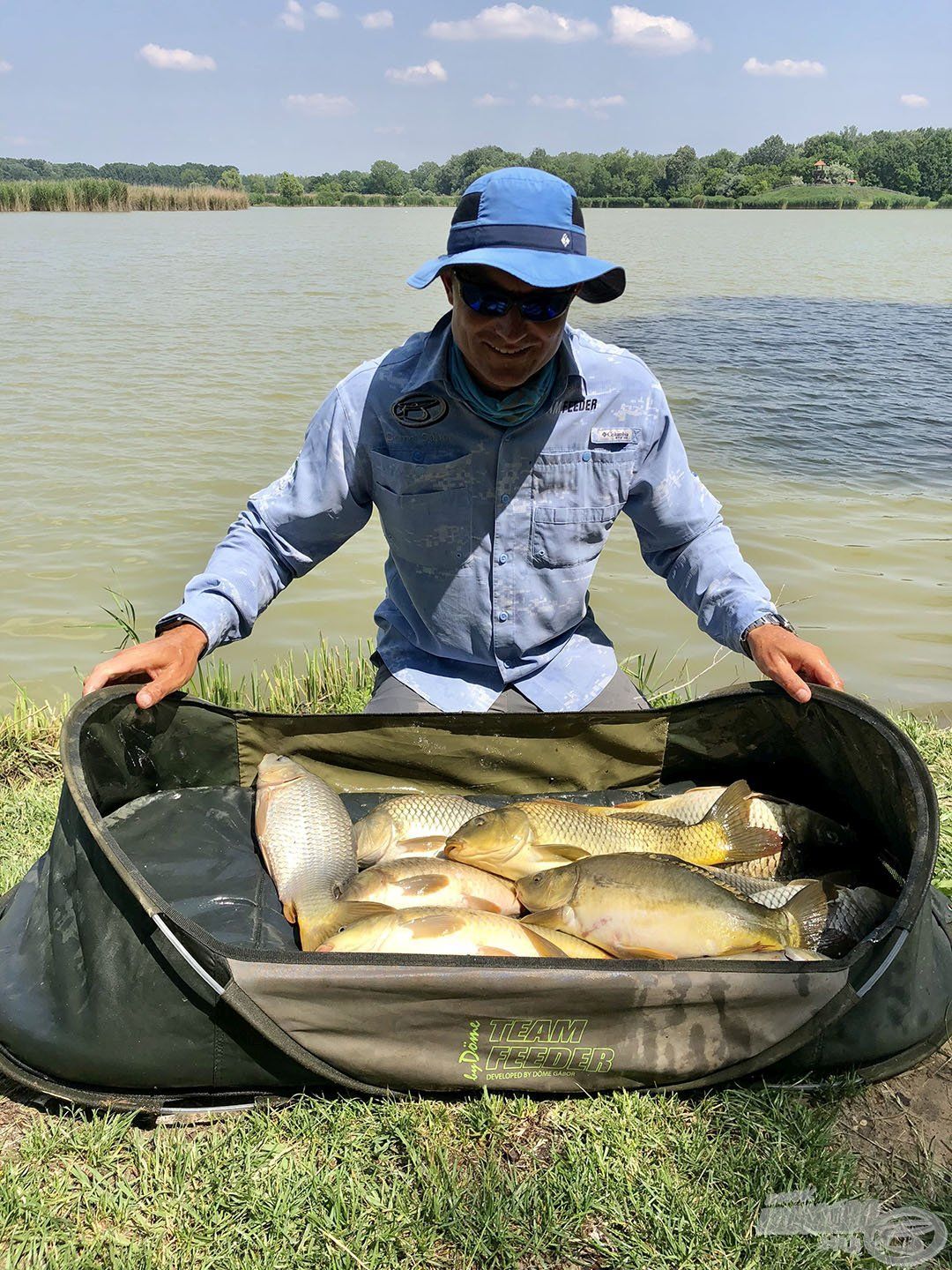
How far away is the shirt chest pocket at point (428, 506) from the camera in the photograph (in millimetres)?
3076

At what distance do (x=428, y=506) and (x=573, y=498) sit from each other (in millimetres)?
451

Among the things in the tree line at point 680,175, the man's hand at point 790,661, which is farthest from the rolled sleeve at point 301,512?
A: the tree line at point 680,175

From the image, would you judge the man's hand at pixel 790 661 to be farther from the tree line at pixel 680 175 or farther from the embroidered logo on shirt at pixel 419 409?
the tree line at pixel 680 175

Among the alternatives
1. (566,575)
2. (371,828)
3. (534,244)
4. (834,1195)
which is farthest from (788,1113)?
(534,244)

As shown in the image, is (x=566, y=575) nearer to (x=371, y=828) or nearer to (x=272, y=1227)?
(x=371, y=828)

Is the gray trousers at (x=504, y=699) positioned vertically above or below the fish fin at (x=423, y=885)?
above

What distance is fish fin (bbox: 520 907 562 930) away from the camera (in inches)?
93.4

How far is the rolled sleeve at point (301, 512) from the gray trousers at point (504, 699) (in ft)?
1.61

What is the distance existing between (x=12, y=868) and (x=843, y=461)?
30.6 feet

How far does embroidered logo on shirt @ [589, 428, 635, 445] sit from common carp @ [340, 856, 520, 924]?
1.35 meters

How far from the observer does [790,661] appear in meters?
2.81

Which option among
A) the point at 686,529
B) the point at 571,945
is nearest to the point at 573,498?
the point at 686,529

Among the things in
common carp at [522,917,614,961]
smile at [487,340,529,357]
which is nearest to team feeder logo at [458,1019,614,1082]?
common carp at [522,917,614,961]

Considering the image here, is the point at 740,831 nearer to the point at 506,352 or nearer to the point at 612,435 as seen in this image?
the point at 612,435
